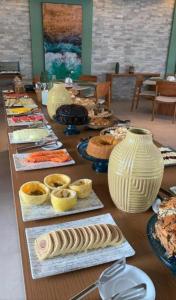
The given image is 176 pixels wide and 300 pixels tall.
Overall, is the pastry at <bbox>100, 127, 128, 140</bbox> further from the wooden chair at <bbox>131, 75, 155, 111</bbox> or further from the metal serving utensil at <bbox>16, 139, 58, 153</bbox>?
the wooden chair at <bbox>131, 75, 155, 111</bbox>

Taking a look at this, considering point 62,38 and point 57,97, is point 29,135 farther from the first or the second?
point 62,38

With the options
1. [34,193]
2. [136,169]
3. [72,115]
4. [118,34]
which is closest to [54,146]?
[72,115]

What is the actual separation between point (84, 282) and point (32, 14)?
517 centimetres

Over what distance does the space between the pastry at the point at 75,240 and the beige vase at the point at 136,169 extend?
0.12 metres

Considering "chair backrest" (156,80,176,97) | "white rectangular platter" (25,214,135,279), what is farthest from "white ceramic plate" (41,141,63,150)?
"chair backrest" (156,80,176,97)

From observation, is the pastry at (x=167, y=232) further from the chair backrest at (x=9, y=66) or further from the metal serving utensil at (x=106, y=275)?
the chair backrest at (x=9, y=66)

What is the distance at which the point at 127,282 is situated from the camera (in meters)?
0.54

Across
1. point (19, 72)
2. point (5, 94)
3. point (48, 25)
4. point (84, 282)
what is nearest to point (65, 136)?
point (84, 282)

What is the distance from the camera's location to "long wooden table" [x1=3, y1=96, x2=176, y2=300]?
0.53 meters

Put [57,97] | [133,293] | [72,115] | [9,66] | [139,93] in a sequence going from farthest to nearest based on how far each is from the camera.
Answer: [9,66], [139,93], [57,97], [72,115], [133,293]

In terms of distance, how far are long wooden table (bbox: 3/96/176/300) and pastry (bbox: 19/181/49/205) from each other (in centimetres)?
4

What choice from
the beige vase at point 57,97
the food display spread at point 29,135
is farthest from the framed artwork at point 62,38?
the food display spread at point 29,135

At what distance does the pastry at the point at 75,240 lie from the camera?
0.59 m

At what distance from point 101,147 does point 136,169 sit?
0.28 meters
